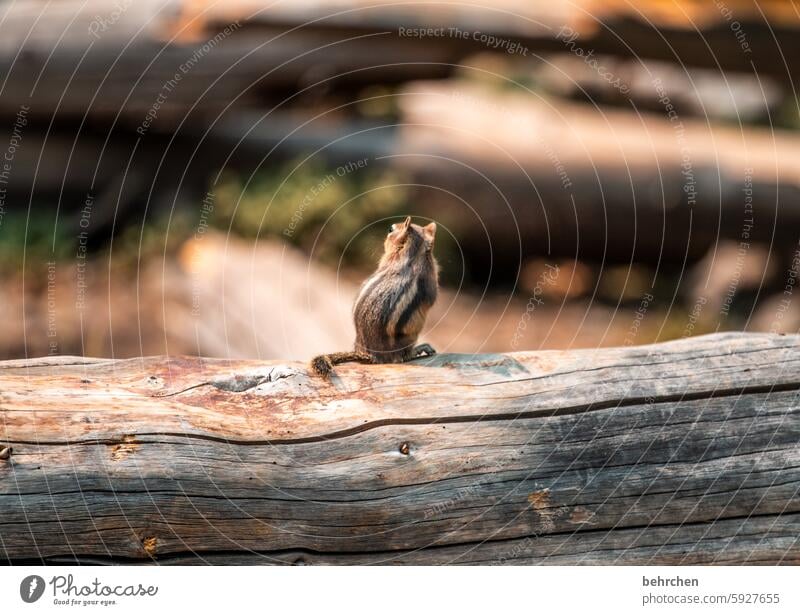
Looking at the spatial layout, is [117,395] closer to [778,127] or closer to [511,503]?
[511,503]

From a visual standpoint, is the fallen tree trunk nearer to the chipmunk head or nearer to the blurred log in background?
the chipmunk head

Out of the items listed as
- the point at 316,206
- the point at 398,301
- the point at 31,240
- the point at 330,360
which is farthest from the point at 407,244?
the point at 31,240

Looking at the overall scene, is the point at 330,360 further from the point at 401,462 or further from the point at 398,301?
the point at 398,301

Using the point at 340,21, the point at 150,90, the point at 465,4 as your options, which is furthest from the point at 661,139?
the point at 150,90

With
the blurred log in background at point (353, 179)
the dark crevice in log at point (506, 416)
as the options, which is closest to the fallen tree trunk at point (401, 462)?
the dark crevice in log at point (506, 416)

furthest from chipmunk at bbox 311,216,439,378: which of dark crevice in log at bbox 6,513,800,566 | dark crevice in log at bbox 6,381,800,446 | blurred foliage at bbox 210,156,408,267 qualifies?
blurred foliage at bbox 210,156,408,267

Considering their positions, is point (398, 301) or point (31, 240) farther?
point (31, 240)

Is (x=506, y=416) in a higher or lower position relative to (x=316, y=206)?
lower
